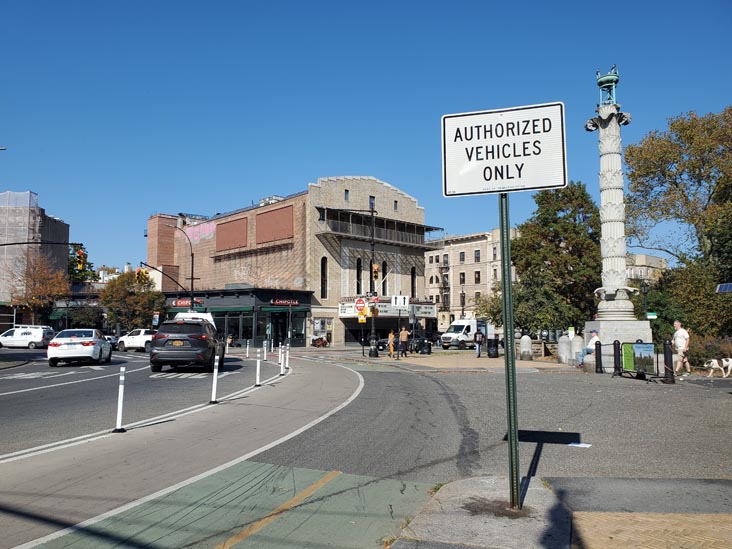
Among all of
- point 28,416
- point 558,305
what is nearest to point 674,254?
point 558,305

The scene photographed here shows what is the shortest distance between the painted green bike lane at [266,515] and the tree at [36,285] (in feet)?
205

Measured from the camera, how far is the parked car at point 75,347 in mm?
24953

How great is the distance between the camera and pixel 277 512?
5535 millimetres

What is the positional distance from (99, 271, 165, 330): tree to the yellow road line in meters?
58.4

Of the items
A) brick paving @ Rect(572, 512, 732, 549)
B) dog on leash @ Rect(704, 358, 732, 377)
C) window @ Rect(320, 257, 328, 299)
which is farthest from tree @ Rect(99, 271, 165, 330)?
Result: brick paving @ Rect(572, 512, 732, 549)

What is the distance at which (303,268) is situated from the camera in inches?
2293

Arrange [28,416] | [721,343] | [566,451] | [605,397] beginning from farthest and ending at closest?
[721,343]
[605,397]
[28,416]
[566,451]

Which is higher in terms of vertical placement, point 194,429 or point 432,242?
point 432,242

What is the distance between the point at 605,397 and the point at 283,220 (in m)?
47.6

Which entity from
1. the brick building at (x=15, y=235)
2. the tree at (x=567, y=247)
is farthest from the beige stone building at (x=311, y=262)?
the brick building at (x=15, y=235)

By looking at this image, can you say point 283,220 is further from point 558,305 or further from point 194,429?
point 194,429

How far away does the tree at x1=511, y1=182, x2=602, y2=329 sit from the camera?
166 feet

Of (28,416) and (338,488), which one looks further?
(28,416)

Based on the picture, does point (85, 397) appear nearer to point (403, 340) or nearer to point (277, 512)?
point (277, 512)
